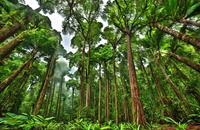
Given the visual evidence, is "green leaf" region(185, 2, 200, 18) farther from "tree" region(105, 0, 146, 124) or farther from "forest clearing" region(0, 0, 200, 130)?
"tree" region(105, 0, 146, 124)

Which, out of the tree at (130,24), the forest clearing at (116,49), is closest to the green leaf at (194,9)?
the forest clearing at (116,49)

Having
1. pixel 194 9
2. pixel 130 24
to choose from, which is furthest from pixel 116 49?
pixel 194 9

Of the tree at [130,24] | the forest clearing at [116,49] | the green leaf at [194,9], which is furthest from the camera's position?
the tree at [130,24]

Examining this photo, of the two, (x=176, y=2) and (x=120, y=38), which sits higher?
(x=120, y=38)

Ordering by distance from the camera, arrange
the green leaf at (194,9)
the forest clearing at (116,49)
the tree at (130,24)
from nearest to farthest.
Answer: the green leaf at (194,9) < the forest clearing at (116,49) < the tree at (130,24)

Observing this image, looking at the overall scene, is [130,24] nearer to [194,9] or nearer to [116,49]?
[116,49]

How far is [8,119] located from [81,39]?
67.5 feet

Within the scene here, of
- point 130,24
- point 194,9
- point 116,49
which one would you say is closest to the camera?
point 194,9

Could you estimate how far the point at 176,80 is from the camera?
2248cm

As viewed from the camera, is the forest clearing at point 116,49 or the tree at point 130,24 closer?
the forest clearing at point 116,49

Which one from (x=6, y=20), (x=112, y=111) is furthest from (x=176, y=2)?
(x=112, y=111)

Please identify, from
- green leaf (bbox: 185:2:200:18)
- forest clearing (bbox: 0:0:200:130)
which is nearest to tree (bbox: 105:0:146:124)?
forest clearing (bbox: 0:0:200:130)

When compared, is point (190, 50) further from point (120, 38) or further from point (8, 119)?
point (8, 119)

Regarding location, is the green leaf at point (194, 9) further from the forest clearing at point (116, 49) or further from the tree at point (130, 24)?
the tree at point (130, 24)
